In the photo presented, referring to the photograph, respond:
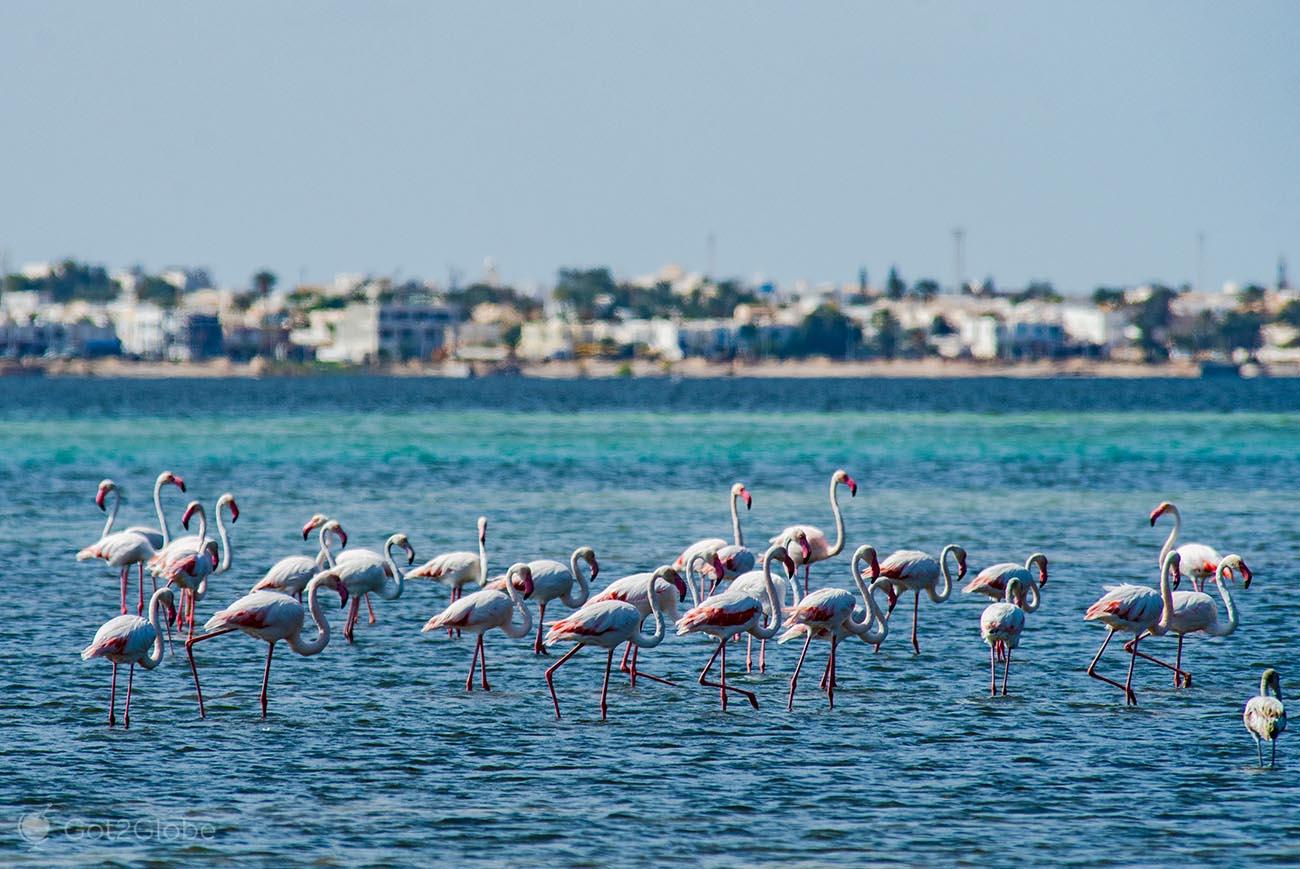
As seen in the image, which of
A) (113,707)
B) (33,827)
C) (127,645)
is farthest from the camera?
(113,707)

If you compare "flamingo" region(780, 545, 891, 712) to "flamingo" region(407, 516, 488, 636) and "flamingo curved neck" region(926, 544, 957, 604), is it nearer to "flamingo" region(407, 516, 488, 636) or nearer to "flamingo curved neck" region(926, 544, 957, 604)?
"flamingo curved neck" region(926, 544, 957, 604)

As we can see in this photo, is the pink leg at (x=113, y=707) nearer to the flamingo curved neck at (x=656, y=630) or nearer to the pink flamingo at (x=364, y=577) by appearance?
the pink flamingo at (x=364, y=577)

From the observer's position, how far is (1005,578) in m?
21.3

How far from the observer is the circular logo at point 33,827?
45.6 feet

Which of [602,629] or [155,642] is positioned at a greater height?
A: [602,629]

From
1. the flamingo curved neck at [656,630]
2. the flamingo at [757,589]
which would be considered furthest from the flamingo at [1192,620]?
the flamingo curved neck at [656,630]

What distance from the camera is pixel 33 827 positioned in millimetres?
14156

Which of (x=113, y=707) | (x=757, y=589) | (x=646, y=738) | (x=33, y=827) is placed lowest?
(x=33, y=827)

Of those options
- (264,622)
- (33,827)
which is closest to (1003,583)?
(264,622)

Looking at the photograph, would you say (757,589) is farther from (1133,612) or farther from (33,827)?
(33,827)

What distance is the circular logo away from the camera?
1390 cm

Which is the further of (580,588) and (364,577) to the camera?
(364,577)

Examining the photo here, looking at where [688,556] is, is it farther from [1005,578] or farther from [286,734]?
[286,734]

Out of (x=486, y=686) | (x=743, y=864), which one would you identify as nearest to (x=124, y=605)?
(x=486, y=686)
